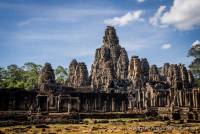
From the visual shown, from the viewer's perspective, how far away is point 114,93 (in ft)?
214

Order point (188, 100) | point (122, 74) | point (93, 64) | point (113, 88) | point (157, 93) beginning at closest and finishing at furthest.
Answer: point (188, 100)
point (157, 93)
point (113, 88)
point (122, 74)
point (93, 64)

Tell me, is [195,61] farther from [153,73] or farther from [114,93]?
[114,93]

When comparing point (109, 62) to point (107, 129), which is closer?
point (107, 129)

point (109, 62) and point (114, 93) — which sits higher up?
point (109, 62)

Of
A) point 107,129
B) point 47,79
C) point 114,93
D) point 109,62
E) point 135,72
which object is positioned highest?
point 109,62

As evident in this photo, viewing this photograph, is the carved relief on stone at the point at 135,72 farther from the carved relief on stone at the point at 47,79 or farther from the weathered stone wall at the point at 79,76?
the carved relief on stone at the point at 47,79

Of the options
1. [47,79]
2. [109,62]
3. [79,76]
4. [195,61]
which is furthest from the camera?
[195,61]

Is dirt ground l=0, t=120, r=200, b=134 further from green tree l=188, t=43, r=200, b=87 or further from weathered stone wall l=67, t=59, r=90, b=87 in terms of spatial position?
green tree l=188, t=43, r=200, b=87

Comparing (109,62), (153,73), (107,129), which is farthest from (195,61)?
(107,129)

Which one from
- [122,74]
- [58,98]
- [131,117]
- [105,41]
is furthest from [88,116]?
[105,41]

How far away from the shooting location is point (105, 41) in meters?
99.8

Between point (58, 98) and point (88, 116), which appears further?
point (58, 98)

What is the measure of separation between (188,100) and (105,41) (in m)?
52.4

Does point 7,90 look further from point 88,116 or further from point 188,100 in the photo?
point 188,100
